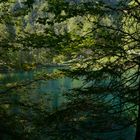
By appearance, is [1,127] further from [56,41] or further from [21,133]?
[56,41]

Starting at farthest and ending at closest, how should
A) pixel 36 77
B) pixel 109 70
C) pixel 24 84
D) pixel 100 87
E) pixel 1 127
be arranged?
pixel 24 84 → pixel 36 77 → pixel 1 127 → pixel 100 87 → pixel 109 70

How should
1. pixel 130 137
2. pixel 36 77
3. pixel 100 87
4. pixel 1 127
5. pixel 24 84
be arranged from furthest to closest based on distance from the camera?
pixel 130 137 < pixel 24 84 < pixel 36 77 < pixel 1 127 < pixel 100 87

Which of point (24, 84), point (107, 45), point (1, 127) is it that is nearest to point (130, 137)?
point (24, 84)

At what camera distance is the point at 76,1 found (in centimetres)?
1006

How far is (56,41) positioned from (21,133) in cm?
426

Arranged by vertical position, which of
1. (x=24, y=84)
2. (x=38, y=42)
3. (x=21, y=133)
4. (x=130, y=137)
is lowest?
(x=130, y=137)

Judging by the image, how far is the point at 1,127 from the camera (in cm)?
1222

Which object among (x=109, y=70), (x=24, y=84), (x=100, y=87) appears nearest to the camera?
(x=109, y=70)

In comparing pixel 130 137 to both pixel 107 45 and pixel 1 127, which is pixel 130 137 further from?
pixel 107 45

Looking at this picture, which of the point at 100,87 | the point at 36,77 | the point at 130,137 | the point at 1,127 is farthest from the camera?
the point at 130,137

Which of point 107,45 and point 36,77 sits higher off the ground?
point 107,45

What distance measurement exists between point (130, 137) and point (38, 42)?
56.7 ft

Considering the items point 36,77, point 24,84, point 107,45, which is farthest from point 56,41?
point 24,84

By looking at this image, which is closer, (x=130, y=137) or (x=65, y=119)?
(x=65, y=119)
